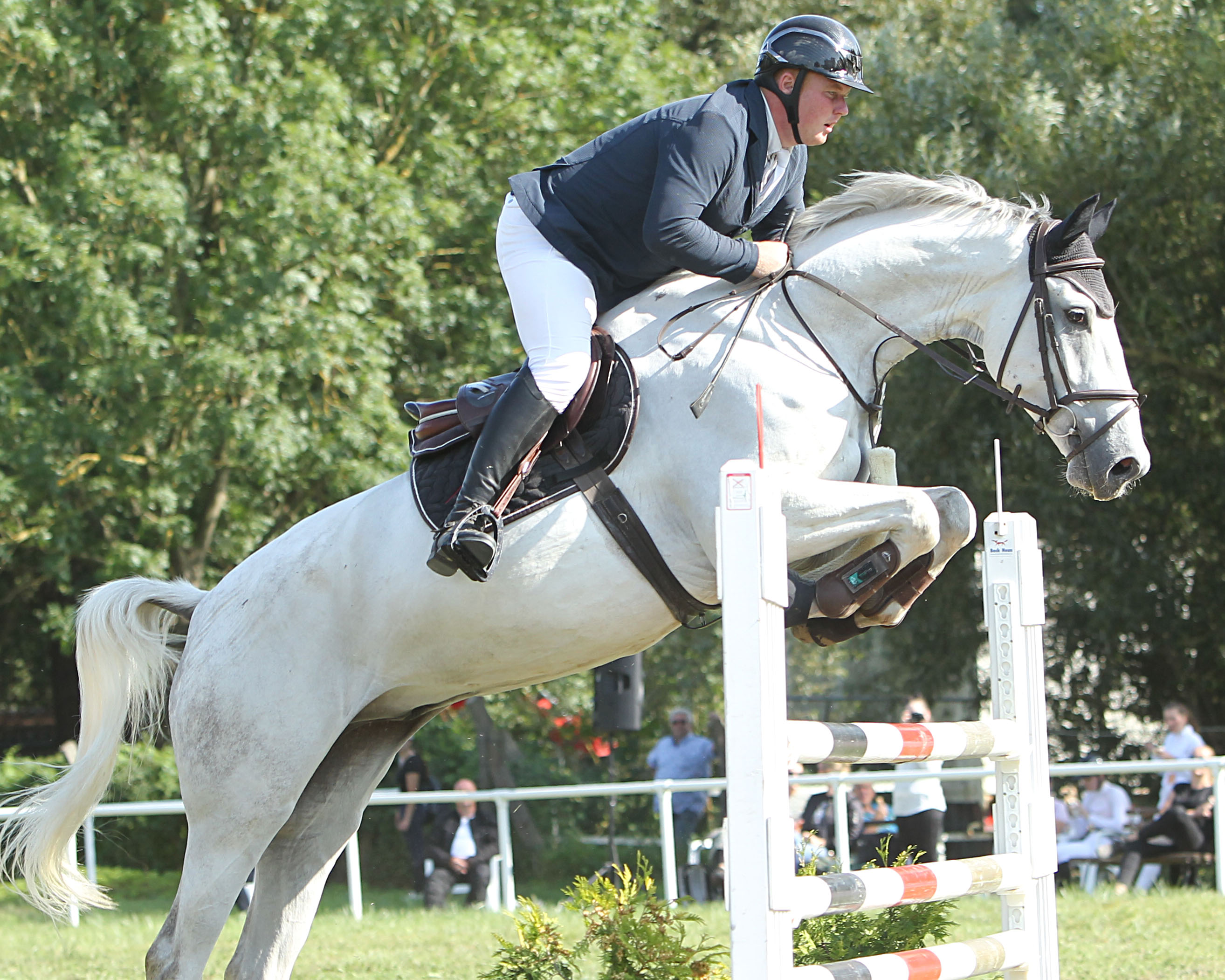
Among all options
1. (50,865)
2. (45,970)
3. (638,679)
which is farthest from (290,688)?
(638,679)

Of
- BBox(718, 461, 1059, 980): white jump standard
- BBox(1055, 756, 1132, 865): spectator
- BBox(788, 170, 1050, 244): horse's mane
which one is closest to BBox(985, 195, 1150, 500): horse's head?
BBox(788, 170, 1050, 244): horse's mane

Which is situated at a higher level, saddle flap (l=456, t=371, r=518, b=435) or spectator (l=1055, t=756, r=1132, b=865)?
saddle flap (l=456, t=371, r=518, b=435)

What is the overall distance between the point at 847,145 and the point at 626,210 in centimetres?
1064

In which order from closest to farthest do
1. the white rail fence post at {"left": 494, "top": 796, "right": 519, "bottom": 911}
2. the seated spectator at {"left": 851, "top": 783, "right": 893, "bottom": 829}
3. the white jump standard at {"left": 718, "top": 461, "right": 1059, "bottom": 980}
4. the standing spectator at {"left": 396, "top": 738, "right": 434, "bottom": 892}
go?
the white jump standard at {"left": 718, "top": 461, "right": 1059, "bottom": 980}
the white rail fence post at {"left": 494, "top": 796, "right": 519, "bottom": 911}
the seated spectator at {"left": 851, "top": 783, "right": 893, "bottom": 829}
the standing spectator at {"left": 396, "top": 738, "right": 434, "bottom": 892}

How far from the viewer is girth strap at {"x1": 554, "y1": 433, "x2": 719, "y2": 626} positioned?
3.75 meters

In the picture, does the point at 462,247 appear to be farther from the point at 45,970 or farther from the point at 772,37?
the point at 772,37

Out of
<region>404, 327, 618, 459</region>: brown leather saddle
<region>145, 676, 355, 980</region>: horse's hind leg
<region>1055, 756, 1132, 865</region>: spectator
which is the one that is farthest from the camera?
<region>1055, 756, 1132, 865</region>: spectator

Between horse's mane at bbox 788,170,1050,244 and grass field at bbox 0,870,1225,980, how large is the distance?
109 inches

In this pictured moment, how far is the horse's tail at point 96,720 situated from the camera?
4.52m

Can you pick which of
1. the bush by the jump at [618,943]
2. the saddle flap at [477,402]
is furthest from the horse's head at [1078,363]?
the bush by the jump at [618,943]

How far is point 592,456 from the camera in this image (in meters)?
3.83

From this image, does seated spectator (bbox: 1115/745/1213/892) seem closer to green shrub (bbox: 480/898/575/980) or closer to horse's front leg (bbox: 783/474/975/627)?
green shrub (bbox: 480/898/575/980)

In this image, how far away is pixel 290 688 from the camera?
4086 millimetres

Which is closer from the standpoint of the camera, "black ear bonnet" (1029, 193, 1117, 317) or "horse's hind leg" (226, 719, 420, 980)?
"black ear bonnet" (1029, 193, 1117, 317)
